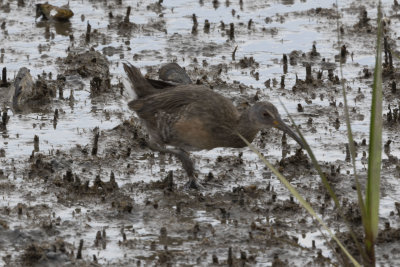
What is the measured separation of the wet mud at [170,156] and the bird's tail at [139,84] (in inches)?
5.5

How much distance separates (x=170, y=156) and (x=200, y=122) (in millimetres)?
1247

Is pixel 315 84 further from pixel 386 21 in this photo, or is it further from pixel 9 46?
pixel 9 46

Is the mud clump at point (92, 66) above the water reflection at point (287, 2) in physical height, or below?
below

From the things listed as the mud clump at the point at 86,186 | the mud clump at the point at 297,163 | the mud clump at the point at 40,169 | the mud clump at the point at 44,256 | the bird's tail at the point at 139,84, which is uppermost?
the bird's tail at the point at 139,84

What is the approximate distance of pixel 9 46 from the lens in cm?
1396

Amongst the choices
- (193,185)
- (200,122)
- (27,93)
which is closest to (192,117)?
(200,122)

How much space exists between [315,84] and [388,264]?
553cm

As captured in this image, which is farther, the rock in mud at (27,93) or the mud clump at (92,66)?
the mud clump at (92,66)

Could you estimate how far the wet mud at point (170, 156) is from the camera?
7.18m

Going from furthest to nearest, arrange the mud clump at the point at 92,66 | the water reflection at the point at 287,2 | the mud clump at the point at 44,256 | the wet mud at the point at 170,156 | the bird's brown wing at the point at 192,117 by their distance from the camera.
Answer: the water reflection at the point at 287,2
the mud clump at the point at 92,66
the bird's brown wing at the point at 192,117
the wet mud at the point at 170,156
the mud clump at the point at 44,256

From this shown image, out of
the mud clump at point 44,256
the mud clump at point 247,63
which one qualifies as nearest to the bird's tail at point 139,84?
the mud clump at point 44,256

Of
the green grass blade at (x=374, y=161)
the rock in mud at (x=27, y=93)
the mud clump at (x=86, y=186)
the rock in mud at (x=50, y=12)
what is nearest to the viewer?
the green grass blade at (x=374, y=161)

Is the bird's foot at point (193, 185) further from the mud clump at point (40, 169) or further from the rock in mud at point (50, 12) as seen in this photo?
the rock in mud at point (50, 12)

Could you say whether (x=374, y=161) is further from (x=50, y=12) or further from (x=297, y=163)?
(x=50, y=12)
